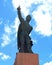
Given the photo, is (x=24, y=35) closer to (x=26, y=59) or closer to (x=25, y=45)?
(x=25, y=45)

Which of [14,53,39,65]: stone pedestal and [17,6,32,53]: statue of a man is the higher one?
[17,6,32,53]: statue of a man

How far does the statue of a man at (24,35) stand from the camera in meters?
13.4

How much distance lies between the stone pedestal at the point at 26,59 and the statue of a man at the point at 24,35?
1.90 ft

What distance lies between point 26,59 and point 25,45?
3.74 ft

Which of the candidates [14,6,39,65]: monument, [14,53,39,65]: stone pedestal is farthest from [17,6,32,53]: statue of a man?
[14,53,39,65]: stone pedestal

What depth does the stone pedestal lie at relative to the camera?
494 inches

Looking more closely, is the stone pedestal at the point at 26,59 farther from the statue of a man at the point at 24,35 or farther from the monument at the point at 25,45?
the statue of a man at the point at 24,35

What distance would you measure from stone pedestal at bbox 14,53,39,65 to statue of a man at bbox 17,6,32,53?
578 mm

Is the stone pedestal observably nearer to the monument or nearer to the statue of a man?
the monument

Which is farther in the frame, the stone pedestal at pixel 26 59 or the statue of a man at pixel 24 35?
the statue of a man at pixel 24 35

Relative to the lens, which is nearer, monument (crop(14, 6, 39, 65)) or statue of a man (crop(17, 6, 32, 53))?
monument (crop(14, 6, 39, 65))

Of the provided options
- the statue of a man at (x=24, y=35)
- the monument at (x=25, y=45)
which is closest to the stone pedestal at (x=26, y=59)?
the monument at (x=25, y=45)

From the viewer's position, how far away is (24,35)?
540 inches

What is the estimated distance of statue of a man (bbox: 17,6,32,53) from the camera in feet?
44.0
